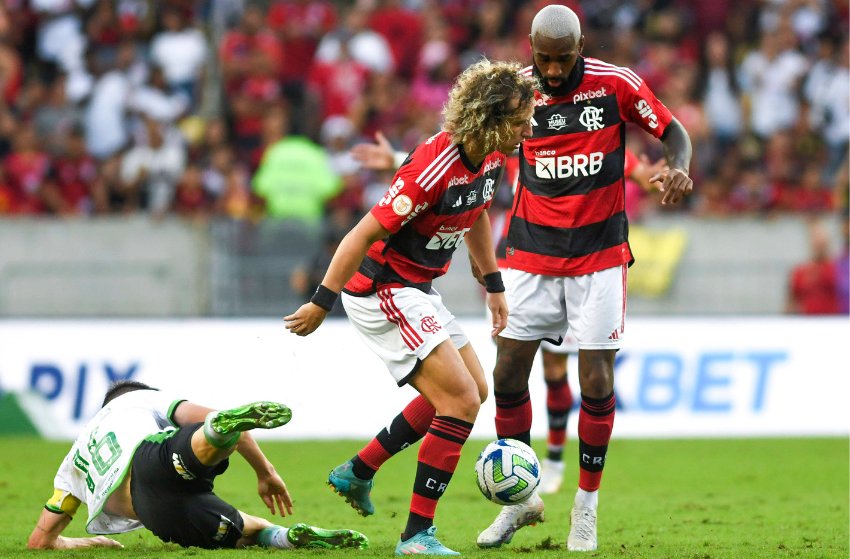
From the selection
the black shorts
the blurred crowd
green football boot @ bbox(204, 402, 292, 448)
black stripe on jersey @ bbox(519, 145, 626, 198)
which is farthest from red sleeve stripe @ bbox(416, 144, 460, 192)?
the blurred crowd

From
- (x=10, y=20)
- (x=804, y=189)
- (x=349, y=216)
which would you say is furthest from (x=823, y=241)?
(x=10, y=20)

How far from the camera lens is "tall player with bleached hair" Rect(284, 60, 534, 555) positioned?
6254 millimetres

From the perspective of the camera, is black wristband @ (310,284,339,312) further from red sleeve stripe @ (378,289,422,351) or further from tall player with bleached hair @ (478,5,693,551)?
tall player with bleached hair @ (478,5,693,551)

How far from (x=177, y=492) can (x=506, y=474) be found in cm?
160

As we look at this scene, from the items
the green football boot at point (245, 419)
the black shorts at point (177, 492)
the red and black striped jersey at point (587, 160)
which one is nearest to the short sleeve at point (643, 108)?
the red and black striped jersey at point (587, 160)

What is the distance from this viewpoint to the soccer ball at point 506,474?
6504 mm

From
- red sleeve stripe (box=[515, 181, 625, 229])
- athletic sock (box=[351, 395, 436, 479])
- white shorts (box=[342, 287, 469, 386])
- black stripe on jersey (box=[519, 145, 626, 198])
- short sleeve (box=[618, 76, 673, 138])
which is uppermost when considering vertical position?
short sleeve (box=[618, 76, 673, 138])

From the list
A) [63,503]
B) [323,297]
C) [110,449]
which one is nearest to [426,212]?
[323,297]

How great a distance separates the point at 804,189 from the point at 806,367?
3.17 metres

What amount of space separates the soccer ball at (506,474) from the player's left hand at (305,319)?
116 cm

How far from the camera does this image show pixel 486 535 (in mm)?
6789

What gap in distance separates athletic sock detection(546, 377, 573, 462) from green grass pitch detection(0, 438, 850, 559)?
305 mm

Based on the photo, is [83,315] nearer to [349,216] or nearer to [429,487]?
[349,216]

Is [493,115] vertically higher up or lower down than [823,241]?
higher up
